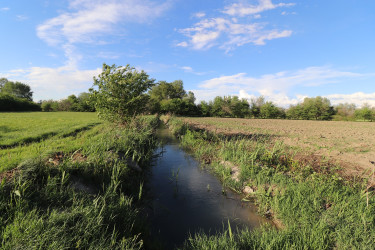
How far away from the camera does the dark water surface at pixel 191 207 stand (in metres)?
4.48

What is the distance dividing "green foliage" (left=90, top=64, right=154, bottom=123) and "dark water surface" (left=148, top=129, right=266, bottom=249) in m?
5.86

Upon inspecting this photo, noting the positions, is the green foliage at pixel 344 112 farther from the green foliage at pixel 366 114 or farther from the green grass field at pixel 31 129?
the green grass field at pixel 31 129

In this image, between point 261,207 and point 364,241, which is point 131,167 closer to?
point 261,207

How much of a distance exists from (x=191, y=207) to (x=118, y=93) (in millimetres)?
9489

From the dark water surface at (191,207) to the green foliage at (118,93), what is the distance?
19.2 ft

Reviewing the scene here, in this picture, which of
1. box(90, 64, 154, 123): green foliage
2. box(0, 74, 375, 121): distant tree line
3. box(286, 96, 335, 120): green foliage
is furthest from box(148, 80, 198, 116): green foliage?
box(286, 96, 335, 120): green foliage

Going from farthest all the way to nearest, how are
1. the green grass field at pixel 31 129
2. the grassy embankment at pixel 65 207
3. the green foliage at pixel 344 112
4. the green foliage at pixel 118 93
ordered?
1. the green foliage at pixel 344 112
2. the green foliage at pixel 118 93
3. the green grass field at pixel 31 129
4. the grassy embankment at pixel 65 207

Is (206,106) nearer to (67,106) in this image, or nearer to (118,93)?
(67,106)

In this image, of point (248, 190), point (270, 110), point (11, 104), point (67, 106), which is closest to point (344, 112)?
point (270, 110)

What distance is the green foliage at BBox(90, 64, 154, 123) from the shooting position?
11531mm

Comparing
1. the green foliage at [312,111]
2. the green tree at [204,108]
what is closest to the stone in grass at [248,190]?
the green tree at [204,108]

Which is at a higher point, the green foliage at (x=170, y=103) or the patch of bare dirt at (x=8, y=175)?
the green foliage at (x=170, y=103)

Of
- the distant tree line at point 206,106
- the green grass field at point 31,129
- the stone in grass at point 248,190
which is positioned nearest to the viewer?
the stone in grass at point 248,190

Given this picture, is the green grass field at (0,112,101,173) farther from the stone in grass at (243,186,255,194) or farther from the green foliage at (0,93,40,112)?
the green foliage at (0,93,40,112)
